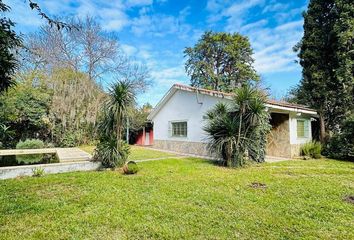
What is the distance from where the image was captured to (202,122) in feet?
47.1

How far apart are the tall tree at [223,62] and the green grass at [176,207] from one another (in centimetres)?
2644

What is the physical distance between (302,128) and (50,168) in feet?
51.8

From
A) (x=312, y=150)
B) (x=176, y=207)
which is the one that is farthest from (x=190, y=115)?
(x=176, y=207)

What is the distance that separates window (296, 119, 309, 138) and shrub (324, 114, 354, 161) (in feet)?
5.51

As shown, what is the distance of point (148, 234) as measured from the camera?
4.03m

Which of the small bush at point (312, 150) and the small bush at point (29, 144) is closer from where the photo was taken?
the small bush at point (312, 150)

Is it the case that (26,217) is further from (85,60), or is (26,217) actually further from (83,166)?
(85,60)

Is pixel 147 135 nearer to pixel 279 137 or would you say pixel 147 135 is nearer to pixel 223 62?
pixel 223 62

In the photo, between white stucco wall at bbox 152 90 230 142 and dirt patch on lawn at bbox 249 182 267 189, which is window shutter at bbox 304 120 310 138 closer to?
white stucco wall at bbox 152 90 230 142

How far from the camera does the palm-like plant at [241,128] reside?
10.1 m

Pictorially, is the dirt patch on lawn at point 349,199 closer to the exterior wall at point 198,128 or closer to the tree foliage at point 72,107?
the exterior wall at point 198,128

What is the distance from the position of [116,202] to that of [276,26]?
2036cm

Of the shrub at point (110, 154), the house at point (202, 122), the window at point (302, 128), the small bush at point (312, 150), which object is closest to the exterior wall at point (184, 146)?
the house at point (202, 122)

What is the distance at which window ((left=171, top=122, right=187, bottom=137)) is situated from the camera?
1648 centimetres
